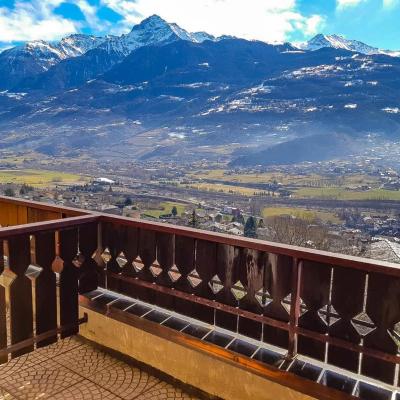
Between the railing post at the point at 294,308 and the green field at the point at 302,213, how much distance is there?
55.7 meters

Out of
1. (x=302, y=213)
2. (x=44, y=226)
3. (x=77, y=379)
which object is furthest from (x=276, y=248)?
(x=302, y=213)

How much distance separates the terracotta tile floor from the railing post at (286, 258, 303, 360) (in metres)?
0.86

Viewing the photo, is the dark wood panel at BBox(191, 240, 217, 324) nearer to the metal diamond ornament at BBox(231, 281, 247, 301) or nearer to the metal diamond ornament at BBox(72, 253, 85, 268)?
the metal diamond ornament at BBox(231, 281, 247, 301)

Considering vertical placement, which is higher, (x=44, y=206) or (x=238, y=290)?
(x=44, y=206)

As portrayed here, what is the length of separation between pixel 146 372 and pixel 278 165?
5534 inches

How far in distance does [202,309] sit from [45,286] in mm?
1232

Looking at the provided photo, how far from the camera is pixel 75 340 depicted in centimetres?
384

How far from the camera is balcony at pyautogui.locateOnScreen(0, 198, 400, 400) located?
2.48m

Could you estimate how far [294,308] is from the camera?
2678 mm

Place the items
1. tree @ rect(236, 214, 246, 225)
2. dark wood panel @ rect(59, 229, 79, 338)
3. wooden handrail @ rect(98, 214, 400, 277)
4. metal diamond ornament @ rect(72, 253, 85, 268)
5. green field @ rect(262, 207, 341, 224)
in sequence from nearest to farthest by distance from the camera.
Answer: wooden handrail @ rect(98, 214, 400, 277) → dark wood panel @ rect(59, 229, 79, 338) → metal diamond ornament @ rect(72, 253, 85, 268) → tree @ rect(236, 214, 246, 225) → green field @ rect(262, 207, 341, 224)

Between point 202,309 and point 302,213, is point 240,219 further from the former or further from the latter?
point 202,309

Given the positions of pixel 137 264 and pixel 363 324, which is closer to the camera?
pixel 363 324

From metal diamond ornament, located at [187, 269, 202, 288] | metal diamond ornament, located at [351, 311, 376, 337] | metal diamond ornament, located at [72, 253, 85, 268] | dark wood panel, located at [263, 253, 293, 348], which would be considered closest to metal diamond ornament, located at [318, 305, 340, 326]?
metal diamond ornament, located at [351, 311, 376, 337]

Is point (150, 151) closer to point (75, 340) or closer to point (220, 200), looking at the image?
point (220, 200)
